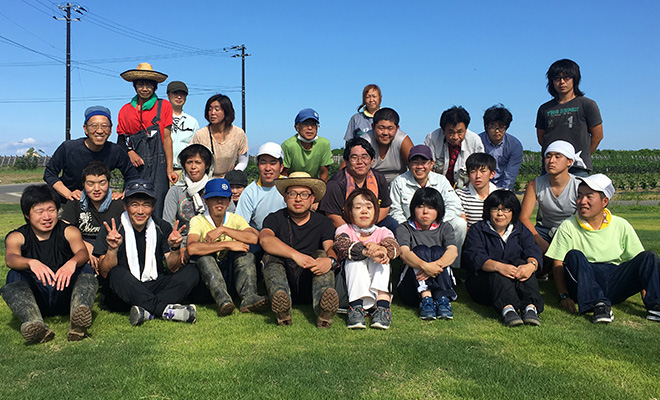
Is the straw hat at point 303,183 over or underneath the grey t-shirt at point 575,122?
underneath

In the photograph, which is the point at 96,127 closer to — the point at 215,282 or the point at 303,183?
the point at 215,282

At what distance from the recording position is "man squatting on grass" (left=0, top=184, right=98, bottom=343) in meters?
4.17

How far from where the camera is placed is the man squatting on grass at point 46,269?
417cm

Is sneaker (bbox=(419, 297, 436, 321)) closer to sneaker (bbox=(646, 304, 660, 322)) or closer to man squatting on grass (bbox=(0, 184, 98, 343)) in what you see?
sneaker (bbox=(646, 304, 660, 322))

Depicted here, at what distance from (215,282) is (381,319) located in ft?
5.22

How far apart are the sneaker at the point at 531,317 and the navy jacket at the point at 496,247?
60 cm

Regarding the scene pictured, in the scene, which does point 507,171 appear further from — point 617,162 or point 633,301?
point 617,162

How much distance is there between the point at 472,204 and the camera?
20.0ft

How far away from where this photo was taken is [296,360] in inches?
145

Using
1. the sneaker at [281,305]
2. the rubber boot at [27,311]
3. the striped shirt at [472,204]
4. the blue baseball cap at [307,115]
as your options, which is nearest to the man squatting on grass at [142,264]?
the rubber boot at [27,311]

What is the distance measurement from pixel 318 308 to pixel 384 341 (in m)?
0.75

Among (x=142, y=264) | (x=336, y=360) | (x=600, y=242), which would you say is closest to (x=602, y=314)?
(x=600, y=242)

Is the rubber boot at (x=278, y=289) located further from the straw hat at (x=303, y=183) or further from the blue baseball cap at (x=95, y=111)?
the blue baseball cap at (x=95, y=111)

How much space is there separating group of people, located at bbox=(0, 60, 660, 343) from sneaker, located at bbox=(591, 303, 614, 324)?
0.09ft
